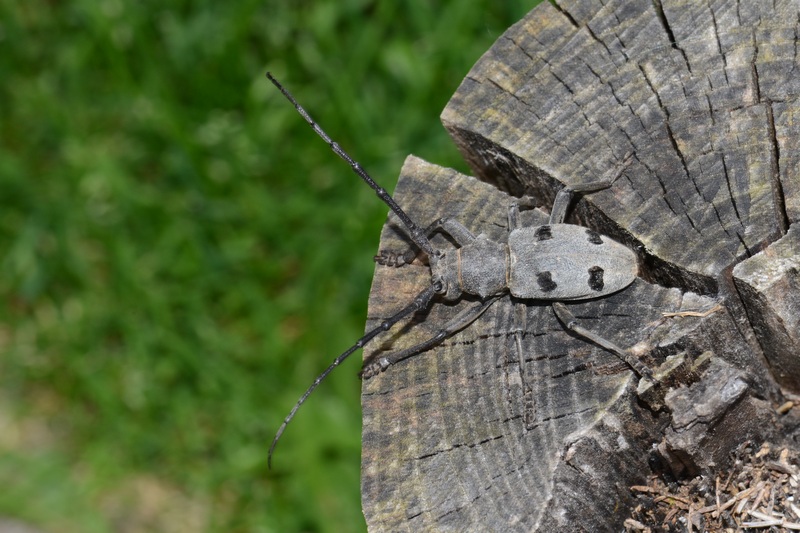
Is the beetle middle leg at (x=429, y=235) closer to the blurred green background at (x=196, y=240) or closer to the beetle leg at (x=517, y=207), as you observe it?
the beetle leg at (x=517, y=207)

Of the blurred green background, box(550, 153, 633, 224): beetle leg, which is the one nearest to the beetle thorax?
box(550, 153, 633, 224): beetle leg

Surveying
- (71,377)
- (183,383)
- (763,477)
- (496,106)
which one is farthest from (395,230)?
(71,377)

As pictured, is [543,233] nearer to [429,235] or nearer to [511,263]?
[511,263]

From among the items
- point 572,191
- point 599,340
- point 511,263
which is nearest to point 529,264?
point 511,263

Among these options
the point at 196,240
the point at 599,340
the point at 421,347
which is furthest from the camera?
the point at 196,240

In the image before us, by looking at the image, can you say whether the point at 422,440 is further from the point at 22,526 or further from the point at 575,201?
the point at 22,526

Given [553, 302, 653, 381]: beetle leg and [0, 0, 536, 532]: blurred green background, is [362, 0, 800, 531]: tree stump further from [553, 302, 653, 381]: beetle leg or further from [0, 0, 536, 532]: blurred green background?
[0, 0, 536, 532]: blurred green background

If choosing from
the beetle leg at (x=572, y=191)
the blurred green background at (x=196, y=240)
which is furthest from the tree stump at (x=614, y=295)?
the blurred green background at (x=196, y=240)
